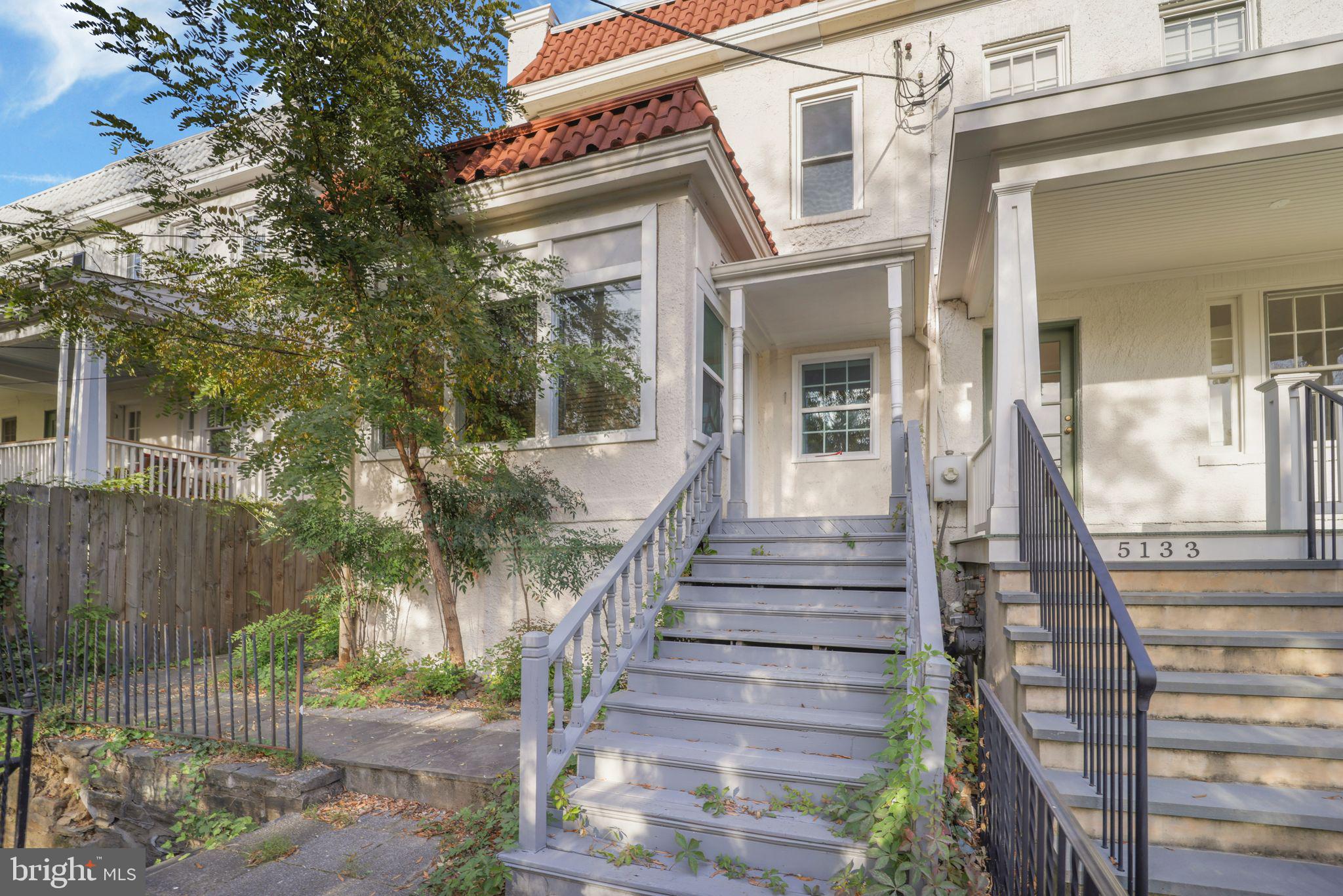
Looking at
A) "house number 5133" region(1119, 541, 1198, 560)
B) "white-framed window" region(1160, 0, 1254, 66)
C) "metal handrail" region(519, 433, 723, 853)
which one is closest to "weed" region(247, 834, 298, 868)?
"metal handrail" region(519, 433, 723, 853)

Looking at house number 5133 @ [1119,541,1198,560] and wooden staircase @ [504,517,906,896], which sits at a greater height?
house number 5133 @ [1119,541,1198,560]

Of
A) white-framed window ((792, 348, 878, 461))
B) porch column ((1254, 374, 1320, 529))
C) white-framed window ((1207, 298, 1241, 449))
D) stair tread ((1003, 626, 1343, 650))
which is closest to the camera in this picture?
stair tread ((1003, 626, 1343, 650))

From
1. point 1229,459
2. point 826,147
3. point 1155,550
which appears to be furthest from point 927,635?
point 826,147

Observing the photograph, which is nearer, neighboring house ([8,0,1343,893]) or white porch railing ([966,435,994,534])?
neighboring house ([8,0,1343,893])

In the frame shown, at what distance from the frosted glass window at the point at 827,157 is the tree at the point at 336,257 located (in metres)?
3.65

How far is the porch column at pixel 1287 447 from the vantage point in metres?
4.07

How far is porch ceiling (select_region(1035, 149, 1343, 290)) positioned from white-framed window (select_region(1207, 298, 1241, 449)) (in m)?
0.46

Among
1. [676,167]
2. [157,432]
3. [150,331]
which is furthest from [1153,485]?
[157,432]

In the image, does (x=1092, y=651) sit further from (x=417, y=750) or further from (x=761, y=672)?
(x=417, y=750)

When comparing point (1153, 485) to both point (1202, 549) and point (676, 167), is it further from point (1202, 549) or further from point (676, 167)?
point (676, 167)

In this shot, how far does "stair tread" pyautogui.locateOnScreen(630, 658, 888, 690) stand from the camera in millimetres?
3492

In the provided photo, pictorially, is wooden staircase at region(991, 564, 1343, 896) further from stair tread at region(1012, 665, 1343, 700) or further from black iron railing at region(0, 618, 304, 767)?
black iron railing at region(0, 618, 304, 767)

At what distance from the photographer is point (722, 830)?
2.80 meters

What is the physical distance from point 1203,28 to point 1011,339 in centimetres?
534
